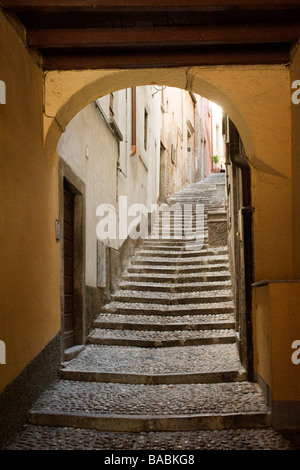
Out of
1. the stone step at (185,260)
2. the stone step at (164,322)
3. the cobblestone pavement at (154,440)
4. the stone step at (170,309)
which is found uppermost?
the stone step at (185,260)

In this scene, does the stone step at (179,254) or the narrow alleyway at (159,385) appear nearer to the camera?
the narrow alleyway at (159,385)

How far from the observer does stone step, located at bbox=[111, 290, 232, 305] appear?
786 centimetres

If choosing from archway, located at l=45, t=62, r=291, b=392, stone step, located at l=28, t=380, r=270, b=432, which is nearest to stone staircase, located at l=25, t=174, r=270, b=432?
stone step, located at l=28, t=380, r=270, b=432

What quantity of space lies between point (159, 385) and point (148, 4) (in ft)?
11.2

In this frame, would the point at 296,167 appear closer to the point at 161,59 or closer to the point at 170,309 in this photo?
the point at 161,59

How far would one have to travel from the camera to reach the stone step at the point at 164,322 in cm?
686

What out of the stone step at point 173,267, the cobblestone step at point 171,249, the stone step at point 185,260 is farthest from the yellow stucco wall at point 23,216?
the cobblestone step at point 171,249

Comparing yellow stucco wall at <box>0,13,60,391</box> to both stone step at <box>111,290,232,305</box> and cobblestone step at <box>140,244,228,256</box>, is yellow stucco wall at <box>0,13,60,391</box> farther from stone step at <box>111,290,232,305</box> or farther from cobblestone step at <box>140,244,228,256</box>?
cobblestone step at <box>140,244,228,256</box>

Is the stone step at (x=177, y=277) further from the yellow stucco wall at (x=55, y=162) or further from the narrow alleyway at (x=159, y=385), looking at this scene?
the yellow stucco wall at (x=55, y=162)

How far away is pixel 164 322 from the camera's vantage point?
23.7ft

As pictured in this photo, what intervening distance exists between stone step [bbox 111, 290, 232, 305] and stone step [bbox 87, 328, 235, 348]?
1088mm

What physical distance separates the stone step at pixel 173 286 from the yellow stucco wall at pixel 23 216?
3.86m

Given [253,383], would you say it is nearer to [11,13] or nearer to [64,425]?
[64,425]

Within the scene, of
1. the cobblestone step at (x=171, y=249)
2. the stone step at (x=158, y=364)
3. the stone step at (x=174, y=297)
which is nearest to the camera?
the stone step at (x=158, y=364)
